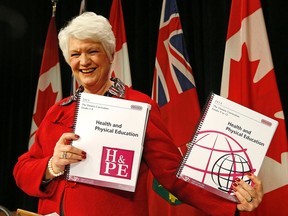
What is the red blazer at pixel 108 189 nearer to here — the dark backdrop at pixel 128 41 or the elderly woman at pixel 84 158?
the elderly woman at pixel 84 158

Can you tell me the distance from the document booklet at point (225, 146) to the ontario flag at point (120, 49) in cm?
149

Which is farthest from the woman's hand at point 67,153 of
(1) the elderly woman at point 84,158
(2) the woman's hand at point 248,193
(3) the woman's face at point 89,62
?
(2) the woman's hand at point 248,193

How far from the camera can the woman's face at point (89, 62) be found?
126cm

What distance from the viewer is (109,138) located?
1.12 metres

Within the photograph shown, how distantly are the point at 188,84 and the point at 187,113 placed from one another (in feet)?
0.59

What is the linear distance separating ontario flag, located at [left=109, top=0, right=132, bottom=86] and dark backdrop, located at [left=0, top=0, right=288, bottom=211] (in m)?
0.18

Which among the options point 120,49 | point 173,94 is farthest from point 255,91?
point 120,49

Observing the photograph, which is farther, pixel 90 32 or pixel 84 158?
pixel 90 32

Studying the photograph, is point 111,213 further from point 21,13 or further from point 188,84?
point 21,13

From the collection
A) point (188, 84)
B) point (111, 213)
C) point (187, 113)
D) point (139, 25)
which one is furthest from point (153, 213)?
A: point (139, 25)

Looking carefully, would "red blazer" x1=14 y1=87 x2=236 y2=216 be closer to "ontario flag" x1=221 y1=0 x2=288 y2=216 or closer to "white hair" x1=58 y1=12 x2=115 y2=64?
"white hair" x1=58 y1=12 x2=115 y2=64

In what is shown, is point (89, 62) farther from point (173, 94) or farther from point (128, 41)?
point (128, 41)

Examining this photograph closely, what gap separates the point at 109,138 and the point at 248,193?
422mm

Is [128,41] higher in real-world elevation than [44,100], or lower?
higher
